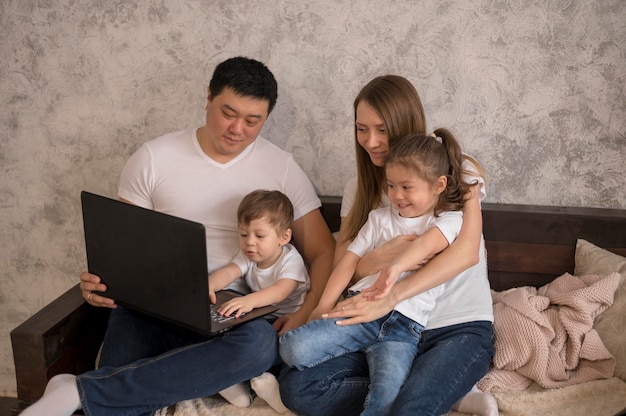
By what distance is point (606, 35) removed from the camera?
195cm

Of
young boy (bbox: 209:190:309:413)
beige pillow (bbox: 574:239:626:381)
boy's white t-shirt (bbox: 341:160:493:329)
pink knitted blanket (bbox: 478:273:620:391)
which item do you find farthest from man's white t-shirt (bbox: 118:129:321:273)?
beige pillow (bbox: 574:239:626:381)

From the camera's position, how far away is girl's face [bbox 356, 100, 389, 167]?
1782 millimetres

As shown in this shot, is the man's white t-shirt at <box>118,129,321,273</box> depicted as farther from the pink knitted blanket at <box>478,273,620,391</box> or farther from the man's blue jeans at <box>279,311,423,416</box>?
the pink knitted blanket at <box>478,273,620,391</box>

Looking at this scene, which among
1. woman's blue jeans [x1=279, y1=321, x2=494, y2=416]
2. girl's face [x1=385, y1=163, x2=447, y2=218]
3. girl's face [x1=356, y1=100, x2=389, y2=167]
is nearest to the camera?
woman's blue jeans [x1=279, y1=321, x2=494, y2=416]

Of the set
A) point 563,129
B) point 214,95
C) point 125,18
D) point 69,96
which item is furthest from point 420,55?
point 69,96

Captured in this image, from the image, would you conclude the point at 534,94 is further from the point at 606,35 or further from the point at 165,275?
the point at 165,275

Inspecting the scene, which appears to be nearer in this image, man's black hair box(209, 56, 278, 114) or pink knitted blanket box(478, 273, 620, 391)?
pink knitted blanket box(478, 273, 620, 391)

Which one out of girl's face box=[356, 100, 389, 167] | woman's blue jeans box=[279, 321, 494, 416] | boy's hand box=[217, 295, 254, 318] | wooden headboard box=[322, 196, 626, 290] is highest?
girl's face box=[356, 100, 389, 167]

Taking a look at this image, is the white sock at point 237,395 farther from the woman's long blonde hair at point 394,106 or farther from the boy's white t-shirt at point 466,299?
the woman's long blonde hair at point 394,106

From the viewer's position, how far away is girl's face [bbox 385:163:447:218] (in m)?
1.67

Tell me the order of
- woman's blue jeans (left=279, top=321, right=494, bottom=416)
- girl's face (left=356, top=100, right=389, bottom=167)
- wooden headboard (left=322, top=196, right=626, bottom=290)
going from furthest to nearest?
wooden headboard (left=322, top=196, right=626, bottom=290)
girl's face (left=356, top=100, right=389, bottom=167)
woman's blue jeans (left=279, top=321, right=494, bottom=416)

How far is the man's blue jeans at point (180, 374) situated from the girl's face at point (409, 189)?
1.51 ft

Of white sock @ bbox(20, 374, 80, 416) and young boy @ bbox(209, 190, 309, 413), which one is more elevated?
young boy @ bbox(209, 190, 309, 413)

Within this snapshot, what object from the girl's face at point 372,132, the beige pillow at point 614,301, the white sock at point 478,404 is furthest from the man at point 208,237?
the beige pillow at point 614,301
